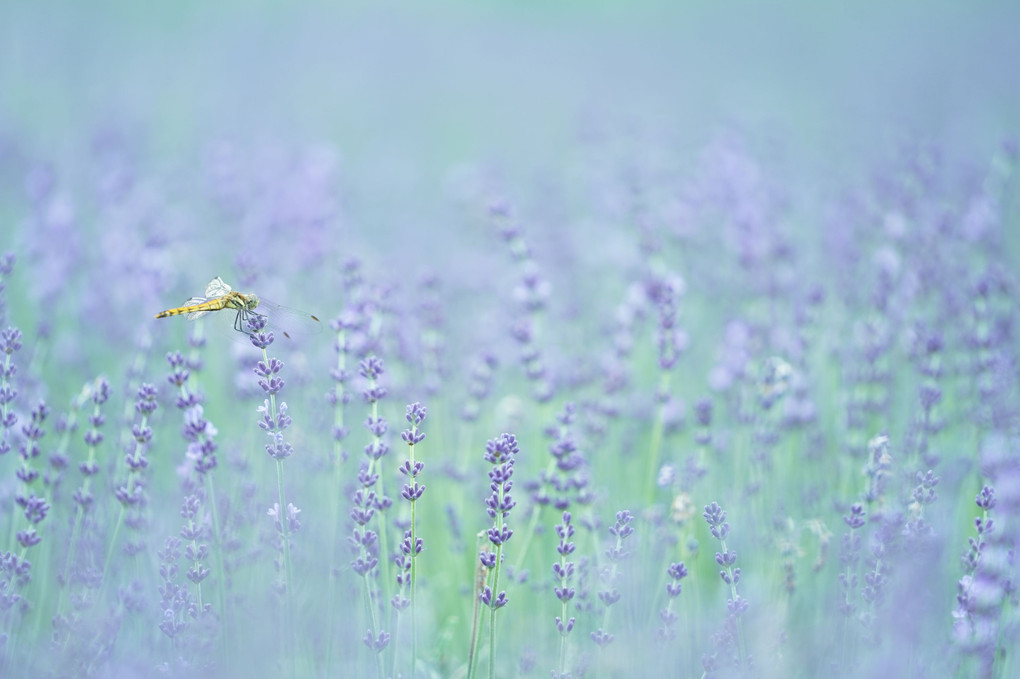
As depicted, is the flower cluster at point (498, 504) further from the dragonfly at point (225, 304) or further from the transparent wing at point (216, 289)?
the transparent wing at point (216, 289)

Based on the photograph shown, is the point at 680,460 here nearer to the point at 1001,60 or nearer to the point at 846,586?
the point at 846,586

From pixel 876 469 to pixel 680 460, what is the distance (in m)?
1.03

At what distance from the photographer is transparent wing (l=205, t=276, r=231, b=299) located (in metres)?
2.69

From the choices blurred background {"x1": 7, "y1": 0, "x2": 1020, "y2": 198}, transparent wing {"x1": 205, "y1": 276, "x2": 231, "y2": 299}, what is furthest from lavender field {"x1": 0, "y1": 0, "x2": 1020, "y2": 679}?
blurred background {"x1": 7, "y1": 0, "x2": 1020, "y2": 198}

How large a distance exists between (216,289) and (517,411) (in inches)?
58.6

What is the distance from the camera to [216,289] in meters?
2.71

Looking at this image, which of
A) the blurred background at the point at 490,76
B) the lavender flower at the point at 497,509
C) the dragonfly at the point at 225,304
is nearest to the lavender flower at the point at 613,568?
the lavender flower at the point at 497,509

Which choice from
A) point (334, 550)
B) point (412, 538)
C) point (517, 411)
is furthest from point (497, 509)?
point (517, 411)

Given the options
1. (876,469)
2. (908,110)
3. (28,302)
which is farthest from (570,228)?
(908,110)

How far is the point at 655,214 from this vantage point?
5.19m

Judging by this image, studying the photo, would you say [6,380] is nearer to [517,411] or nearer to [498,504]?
[498,504]

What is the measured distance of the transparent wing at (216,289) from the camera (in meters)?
2.69

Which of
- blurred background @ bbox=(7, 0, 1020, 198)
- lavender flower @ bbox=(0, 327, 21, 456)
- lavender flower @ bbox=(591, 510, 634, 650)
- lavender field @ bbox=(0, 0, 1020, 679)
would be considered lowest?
blurred background @ bbox=(7, 0, 1020, 198)

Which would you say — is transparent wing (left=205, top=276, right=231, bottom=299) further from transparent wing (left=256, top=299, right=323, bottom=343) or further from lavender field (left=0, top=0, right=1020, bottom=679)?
transparent wing (left=256, top=299, right=323, bottom=343)
